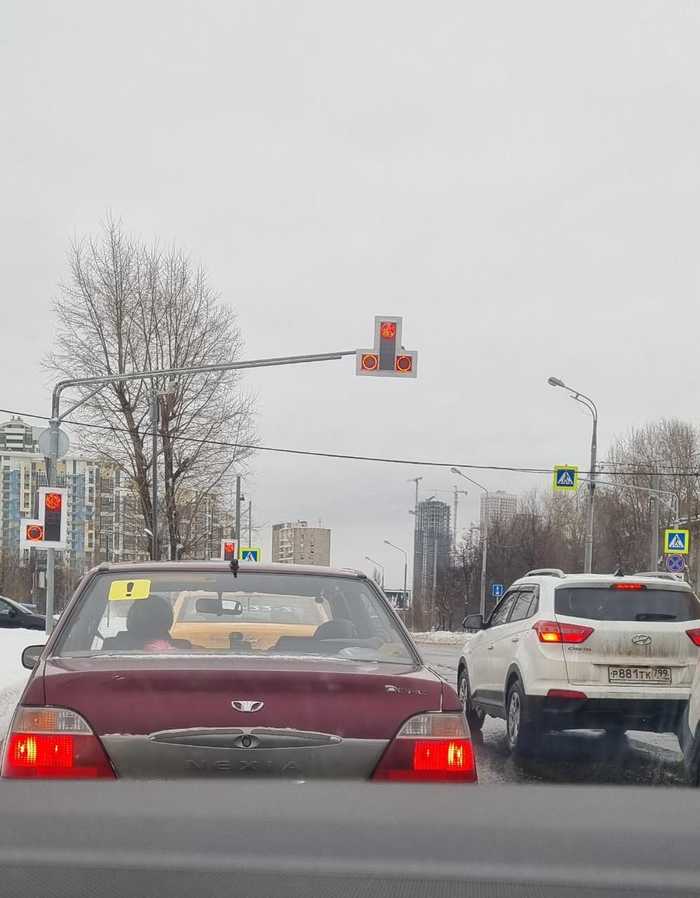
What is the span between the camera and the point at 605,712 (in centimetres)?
1015

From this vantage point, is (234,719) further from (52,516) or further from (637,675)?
(52,516)

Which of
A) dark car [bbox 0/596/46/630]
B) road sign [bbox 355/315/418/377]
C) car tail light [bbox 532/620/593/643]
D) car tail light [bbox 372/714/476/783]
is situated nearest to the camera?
car tail light [bbox 372/714/476/783]

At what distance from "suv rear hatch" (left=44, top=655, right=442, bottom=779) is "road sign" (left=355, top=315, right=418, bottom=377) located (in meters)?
17.8

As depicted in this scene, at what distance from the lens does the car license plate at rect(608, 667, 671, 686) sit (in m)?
10.2

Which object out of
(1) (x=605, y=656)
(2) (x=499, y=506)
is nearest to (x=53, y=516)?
(1) (x=605, y=656)

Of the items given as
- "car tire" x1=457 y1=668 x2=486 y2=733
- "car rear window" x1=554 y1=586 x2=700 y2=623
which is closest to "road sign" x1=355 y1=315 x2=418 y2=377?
"car tire" x1=457 y1=668 x2=486 y2=733

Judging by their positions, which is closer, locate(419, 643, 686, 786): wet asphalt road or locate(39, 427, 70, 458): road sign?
locate(419, 643, 686, 786): wet asphalt road

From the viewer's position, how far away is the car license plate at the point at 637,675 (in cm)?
1018

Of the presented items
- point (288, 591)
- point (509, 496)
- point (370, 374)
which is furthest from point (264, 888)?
point (509, 496)

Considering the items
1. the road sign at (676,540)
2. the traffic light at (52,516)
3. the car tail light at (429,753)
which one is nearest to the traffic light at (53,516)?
the traffic light at (52,516)

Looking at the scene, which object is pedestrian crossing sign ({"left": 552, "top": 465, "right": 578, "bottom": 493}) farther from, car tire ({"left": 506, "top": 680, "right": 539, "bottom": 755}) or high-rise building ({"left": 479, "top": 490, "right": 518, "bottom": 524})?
high-rise building ({"left": 479, "top": 490, "right": 518, "bottom": 524})

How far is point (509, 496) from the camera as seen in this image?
10862cm

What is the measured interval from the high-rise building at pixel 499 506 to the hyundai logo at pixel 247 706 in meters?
96.7

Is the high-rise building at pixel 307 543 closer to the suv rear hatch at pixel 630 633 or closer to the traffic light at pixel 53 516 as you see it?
the traffic light at pixel 53 516
